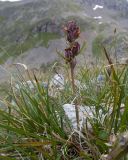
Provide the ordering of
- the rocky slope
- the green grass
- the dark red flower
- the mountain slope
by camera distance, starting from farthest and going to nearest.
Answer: the mountain slope, the rocky slope, the dark red flower, the green grass

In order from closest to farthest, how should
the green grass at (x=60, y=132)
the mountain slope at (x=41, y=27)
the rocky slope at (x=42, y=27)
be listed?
the green grass at (x=60, y=132)
the rocky slope at (x=42, y=27)
the mountain slope at (x=41, y=27)

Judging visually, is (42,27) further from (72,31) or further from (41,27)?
(72,31)

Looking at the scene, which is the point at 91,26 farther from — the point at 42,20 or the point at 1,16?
the point at 1,16

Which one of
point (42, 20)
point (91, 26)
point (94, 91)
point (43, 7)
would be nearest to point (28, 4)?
point (43, 7)

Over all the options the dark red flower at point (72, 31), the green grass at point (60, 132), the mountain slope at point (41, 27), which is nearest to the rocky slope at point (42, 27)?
the mountain slope at point (41, 27)

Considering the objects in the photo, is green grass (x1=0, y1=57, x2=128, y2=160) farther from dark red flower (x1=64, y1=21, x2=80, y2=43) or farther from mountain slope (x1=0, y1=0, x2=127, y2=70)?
mountain slope (x1=0, y1=0, x2=127, y2=70)

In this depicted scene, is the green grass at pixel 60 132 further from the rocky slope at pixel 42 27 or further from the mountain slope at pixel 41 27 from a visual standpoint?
the rocky slope at pixel 42 27

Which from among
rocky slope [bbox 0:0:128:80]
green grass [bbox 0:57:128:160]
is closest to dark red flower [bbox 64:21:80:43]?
green grass [bbox 0:57:128:160]

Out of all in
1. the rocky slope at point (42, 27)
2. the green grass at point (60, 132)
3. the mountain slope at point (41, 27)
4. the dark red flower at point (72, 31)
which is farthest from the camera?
the mountain slope at point (41, 27)

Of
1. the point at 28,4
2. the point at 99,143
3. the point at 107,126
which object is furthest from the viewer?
the point at 28,4
